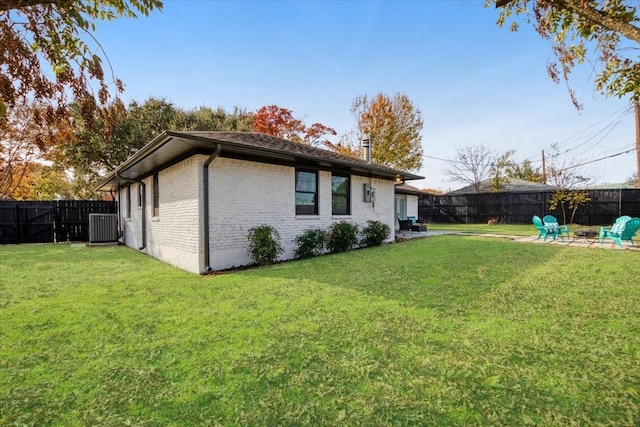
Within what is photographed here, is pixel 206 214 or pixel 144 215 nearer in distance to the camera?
pixel 206 214

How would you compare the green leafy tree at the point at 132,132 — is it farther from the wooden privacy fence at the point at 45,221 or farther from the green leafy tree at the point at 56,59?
the green leafy tree at the point at 56,59

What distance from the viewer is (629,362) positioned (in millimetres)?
2486

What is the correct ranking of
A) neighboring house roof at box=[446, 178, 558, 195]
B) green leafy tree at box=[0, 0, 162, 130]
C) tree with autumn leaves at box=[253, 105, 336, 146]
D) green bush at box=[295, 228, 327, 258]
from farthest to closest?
tree with autumn leaves at box=[253, 105, 336, 146] → neighboring house roof at box=[446, 178, 558, 195] → green bush at box=[295, 228, 327, 258] → green leafy tree at box=[0, 0, 162, 130]

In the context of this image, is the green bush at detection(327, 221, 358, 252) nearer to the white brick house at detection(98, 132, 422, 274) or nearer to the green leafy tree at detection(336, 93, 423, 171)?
the white brick house at detection(98, 132, 422, 274)

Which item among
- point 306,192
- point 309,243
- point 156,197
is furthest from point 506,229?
point 156,197

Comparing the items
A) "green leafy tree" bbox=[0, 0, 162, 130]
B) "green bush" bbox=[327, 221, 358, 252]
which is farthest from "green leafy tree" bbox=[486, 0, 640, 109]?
"green bush" bbox=[327, 221, 358, 252]

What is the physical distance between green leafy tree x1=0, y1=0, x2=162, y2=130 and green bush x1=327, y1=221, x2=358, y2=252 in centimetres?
675

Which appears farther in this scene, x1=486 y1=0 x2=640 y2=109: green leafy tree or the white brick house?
the white brick house

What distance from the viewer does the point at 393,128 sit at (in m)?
23.0

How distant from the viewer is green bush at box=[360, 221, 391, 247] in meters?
10.1

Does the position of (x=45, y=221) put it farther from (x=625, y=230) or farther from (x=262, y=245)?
(x=625, y=230)

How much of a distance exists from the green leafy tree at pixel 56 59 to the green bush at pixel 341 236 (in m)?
6.75

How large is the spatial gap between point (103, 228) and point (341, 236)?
1033 cm

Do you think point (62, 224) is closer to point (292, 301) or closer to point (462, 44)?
point (292, 301)
